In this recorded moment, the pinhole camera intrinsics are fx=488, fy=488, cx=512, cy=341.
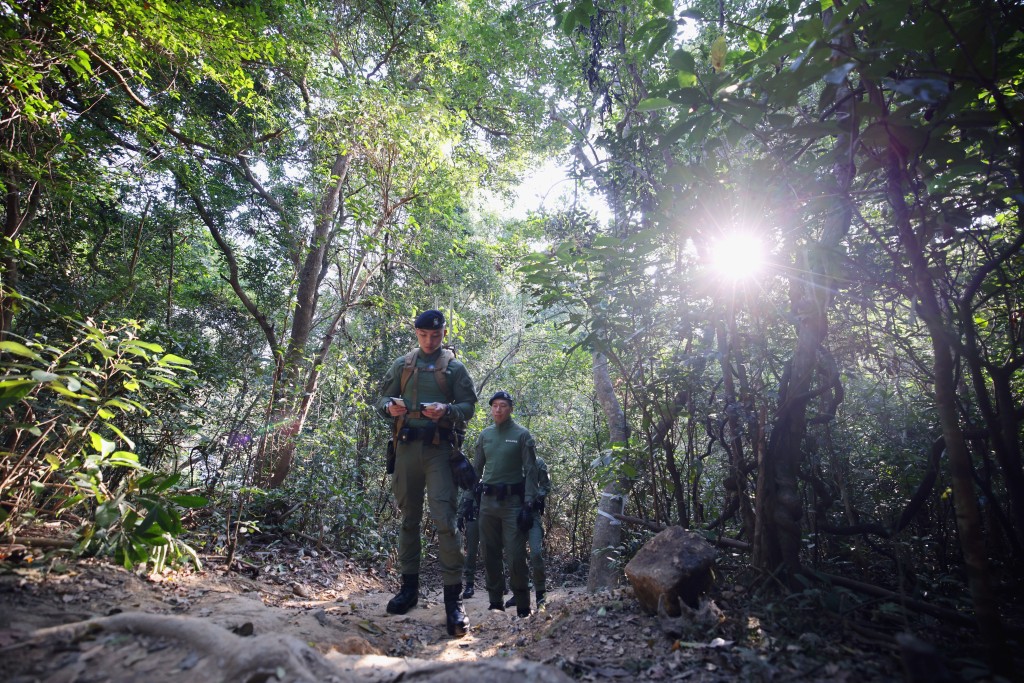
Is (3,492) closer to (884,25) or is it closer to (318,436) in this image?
(318,436)

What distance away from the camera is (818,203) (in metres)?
2.73

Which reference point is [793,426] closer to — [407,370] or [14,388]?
[407,370]

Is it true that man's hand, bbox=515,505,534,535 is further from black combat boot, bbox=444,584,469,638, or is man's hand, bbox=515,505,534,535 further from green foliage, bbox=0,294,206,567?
green foliage, bbox=0,294,206,567

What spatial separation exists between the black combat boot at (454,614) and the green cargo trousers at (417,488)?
122 millimetres

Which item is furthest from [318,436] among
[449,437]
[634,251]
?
[634,251]

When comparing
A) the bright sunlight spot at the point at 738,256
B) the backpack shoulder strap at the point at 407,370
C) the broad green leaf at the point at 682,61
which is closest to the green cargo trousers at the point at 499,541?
the backpack shoulder strap at the point at 407,370

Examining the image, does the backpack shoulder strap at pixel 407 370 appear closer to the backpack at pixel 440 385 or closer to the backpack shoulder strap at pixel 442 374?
the backpack at pixel 440 385

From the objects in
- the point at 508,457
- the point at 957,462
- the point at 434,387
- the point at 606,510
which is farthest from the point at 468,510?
the point at 957,462

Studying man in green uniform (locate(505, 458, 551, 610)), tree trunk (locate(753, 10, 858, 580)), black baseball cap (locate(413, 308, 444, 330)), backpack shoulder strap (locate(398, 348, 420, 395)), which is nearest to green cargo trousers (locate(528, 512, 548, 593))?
man in green uniform (locate(505, 458, 551, 610))

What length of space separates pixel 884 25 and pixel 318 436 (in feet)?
23.0

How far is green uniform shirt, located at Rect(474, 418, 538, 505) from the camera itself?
5848 millimetres

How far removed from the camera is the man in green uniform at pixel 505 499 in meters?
5.45

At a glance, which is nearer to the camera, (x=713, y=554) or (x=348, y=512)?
(x=713, y=554)

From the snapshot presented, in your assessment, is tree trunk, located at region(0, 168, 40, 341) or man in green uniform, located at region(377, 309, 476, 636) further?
man in green uniform, located at region(377, 309, 476, 636)
